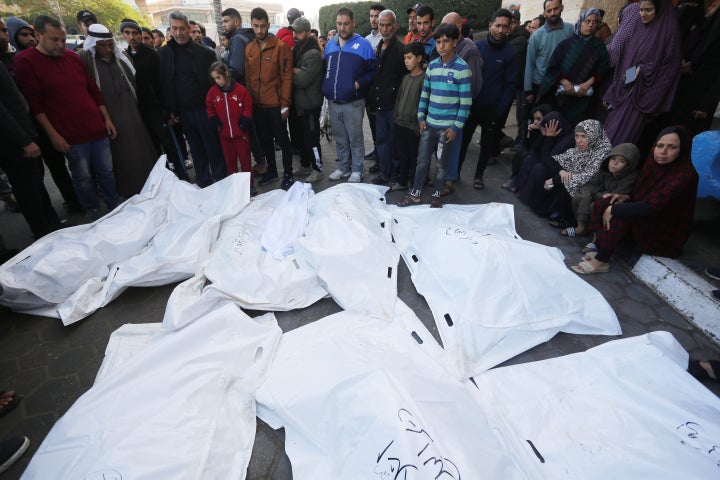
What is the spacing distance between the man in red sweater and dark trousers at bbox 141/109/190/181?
22.4 inches

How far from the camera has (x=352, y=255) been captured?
262cm

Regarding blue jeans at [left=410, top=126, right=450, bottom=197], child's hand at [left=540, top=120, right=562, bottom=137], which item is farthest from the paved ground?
blue jeans at [left=410, top=126, right=450, bottom=197]

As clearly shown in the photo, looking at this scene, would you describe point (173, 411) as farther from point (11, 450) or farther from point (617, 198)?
point (617, 198)

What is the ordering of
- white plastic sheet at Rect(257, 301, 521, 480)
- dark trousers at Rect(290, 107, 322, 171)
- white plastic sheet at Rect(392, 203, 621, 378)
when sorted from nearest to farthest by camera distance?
white plastic sheet at Rect(257, 301, 521, 480) → white plastic sheet at Rect(392, 203, 621, 378) → dark trousers at Rect(290, 107, 322, 171)

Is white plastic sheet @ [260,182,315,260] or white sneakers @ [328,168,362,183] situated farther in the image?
white sneakers @ [328,168,362,183]

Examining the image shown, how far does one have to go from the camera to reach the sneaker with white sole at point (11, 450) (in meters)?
1.67

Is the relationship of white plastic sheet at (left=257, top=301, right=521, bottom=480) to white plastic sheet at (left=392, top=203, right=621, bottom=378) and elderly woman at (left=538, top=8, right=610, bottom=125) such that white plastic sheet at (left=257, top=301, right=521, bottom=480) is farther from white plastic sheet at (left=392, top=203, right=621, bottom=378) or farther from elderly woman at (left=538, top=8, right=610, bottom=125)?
elderly woman at (left=538, top=8, right=610, bottom=125)

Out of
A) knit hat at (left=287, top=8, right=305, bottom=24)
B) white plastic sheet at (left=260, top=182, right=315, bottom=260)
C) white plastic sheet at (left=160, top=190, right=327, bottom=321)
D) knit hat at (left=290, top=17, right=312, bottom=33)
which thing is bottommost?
white plastic sheet at (left=160, top=190, right=327, bottom=321)

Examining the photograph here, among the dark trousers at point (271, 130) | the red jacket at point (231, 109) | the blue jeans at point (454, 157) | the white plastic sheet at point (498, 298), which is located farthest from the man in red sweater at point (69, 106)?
the blue jeans at point (454, 157)

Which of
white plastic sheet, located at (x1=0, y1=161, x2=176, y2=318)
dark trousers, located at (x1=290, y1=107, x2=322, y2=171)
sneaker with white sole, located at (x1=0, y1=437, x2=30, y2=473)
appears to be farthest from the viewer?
dark trousers, located at (x1=290, y1=107, x2=322, y2=171)

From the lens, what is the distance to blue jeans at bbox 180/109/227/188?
14.1 feet

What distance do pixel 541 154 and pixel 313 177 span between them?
115 inches

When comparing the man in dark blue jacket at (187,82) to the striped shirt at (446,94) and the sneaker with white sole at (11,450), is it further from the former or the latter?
the sneaker with white sole at (11,450)

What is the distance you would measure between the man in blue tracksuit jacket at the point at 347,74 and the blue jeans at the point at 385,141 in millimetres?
255
